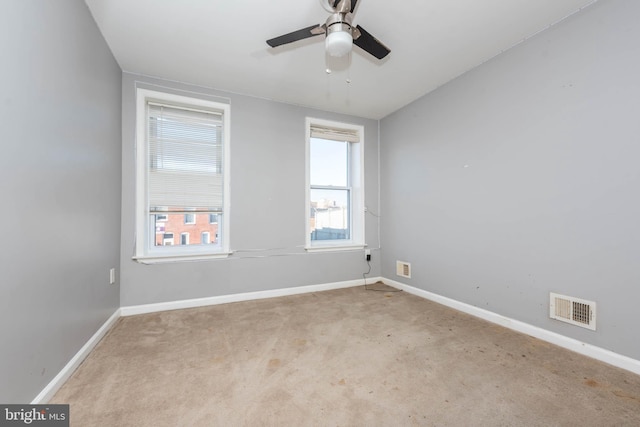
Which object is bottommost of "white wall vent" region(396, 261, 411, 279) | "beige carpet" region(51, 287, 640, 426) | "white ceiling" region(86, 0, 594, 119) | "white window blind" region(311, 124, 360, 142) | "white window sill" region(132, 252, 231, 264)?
"beige carpet" region(51, 287, 640, 426)

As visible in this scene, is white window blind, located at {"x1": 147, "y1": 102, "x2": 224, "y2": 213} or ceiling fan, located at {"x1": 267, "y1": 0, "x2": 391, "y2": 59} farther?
white window blind, located at {"x1": 147, "y1": 102, "x2": 224, "y2": 213}

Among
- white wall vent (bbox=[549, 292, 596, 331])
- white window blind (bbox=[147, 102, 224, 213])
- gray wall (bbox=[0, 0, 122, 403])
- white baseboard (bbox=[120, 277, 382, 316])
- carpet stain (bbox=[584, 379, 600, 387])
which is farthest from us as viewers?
white window blind (bbox=[147, 102, 224, 213])

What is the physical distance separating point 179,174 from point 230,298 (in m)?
1.54

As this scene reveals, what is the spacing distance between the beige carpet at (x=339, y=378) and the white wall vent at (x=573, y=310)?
240mm

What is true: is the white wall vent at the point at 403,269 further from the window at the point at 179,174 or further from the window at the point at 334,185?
the window at the point at 179,174

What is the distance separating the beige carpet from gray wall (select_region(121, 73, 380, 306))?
20.0 inches

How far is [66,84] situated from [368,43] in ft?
6.41

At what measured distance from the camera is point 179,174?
287 cm

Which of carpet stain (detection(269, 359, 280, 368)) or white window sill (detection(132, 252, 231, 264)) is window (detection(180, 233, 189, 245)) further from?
carpet stain (detection(269, 359, 280, 368))

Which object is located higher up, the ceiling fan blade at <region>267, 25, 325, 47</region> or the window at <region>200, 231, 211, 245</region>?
the ceiling fan blade at <region>267, 25, 325, 47</region>

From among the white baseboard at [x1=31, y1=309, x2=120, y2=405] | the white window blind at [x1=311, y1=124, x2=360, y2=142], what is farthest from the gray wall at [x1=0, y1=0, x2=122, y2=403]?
the white window blind at [x1=311, y1=124, x2=360, y2=142]

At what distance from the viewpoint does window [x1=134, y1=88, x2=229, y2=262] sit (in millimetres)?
2707

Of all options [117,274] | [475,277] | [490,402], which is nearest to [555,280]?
[475,277]

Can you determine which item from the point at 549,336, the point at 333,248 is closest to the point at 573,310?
the point at 549,336
